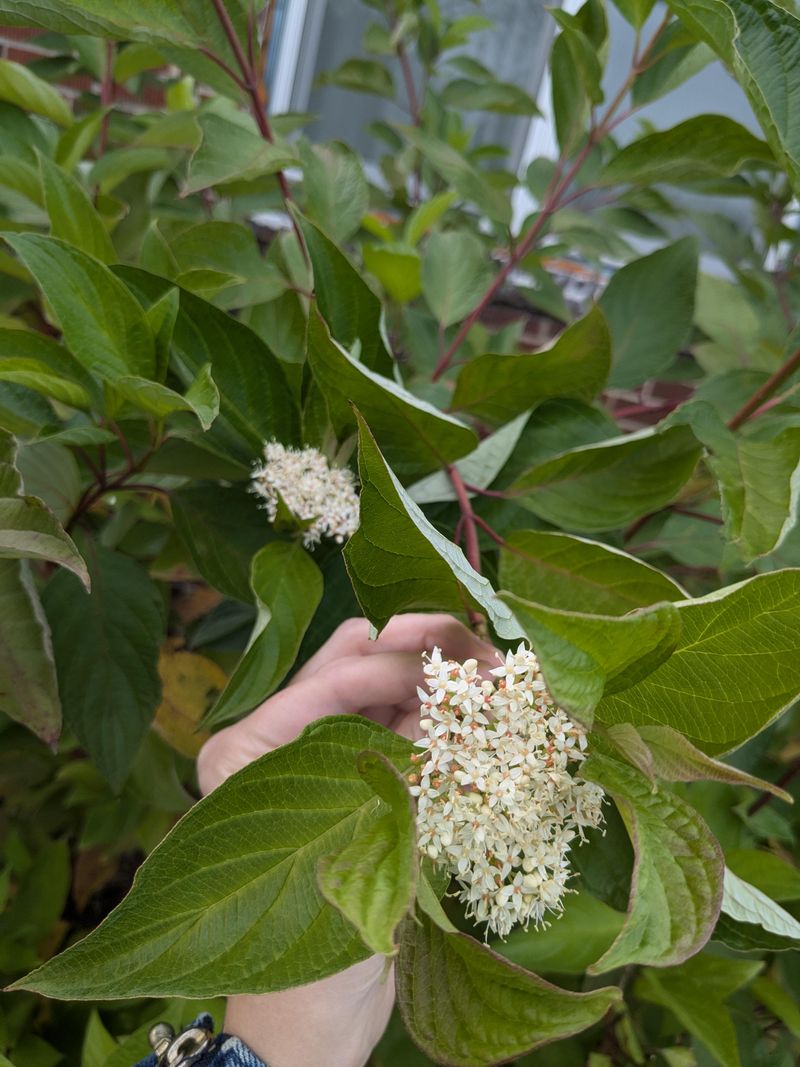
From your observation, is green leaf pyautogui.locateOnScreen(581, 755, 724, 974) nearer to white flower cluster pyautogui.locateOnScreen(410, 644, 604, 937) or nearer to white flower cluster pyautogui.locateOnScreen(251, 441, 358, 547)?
white flower cluster pyautogui.locateOnScreen(410, 644, 604, 937)

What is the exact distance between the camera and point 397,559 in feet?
1.06

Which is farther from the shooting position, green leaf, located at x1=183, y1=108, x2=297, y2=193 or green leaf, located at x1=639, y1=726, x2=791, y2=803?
green leaf, located at x1=183, y1=108, x2=297, y2=193

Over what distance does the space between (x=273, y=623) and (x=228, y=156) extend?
30 cm

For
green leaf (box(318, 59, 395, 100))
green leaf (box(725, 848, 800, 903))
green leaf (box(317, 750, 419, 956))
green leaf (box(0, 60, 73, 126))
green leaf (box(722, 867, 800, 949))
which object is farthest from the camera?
green leaf (box(318, 59, 395, 100))

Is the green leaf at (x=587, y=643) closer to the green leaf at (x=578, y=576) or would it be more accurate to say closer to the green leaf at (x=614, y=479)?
the green leaf at (x=578, y=576)

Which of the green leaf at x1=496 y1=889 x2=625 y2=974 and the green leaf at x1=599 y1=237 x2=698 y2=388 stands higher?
the green leaf at x1=599 y1=237 x2=698 y2=388

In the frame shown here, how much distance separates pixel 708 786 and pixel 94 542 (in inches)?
20.8

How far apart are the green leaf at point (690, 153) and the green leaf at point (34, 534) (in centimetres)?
47

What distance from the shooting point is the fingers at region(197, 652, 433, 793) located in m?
0.42

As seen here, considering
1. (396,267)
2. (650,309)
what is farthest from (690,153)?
(396,267)

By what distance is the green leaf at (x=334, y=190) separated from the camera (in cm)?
63

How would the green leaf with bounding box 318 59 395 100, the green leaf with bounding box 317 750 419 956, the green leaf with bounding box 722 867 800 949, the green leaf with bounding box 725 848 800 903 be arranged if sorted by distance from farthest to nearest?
1. the green leaf with bounding box 318 59 395 100
2. the green leaf with bounding box 725 848 800 903
3. the green leaf with bounding box 722 867 800 949
4. the green leaf with bounding box 317 750 419 956

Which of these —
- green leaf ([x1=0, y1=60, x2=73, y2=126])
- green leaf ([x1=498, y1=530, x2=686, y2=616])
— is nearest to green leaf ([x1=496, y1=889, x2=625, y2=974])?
green leaf ([x1=498, y1=530, x2=686, y2=616])

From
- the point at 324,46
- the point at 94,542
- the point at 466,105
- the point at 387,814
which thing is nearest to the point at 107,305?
the point at 94,542
